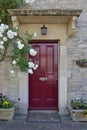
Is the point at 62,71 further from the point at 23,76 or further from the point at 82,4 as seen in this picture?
the point at 82,4

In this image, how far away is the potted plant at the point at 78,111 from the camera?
21.0ft

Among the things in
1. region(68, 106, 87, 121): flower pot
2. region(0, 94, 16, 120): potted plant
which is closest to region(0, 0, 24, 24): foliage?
region(0, 94, 16, 120): potted plant

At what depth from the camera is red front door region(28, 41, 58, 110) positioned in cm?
728

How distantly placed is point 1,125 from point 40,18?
3118 millimetres

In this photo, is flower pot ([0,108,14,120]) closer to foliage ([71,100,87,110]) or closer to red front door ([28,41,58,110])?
red front door ([28,41,58,110])

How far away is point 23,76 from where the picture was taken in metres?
7.04

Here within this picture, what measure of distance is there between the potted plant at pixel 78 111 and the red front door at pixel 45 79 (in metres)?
0.89

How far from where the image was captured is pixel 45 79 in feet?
24.0

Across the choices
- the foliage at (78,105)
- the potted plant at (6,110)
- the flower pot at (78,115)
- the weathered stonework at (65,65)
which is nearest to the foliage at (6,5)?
the weathered stonework at (65,65)

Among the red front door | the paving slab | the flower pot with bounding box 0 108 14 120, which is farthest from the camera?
the red front door

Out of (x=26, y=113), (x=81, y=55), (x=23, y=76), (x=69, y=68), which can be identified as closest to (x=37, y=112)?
(x=26, y=113)

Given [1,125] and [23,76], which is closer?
[1,125]

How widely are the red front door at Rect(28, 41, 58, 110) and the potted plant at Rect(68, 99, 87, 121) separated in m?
0.89

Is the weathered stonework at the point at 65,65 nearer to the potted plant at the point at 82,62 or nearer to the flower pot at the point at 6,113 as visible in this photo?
the potted plant at the point at 82,62
